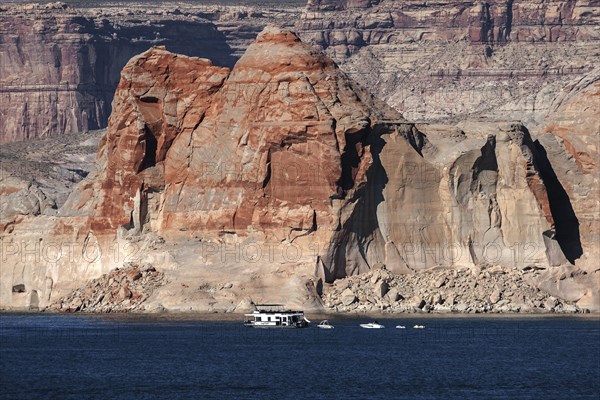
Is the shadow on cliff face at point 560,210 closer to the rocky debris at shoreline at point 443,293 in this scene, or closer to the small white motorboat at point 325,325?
the rocky debris at shoreline at point 443,293

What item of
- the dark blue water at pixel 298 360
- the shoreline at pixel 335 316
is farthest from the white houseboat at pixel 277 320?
the shoreline at pixel 335 316

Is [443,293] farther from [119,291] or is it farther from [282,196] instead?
[119,291]

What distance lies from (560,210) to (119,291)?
93.9 feet

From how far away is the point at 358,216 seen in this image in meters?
144

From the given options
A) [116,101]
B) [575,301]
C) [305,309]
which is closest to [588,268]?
[575,301]

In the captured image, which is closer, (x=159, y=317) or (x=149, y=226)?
(x=159, y=317)

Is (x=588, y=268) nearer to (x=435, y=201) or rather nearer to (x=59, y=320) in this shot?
(x=435, y=201)

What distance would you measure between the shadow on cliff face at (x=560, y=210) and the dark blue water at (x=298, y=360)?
12049 mm

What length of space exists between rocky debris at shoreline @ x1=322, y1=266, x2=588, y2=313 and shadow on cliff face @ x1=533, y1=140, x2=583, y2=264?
7.42 m

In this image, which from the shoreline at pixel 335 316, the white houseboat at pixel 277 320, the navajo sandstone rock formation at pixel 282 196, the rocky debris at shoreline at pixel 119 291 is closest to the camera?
the white houseboat at pixel 277 320

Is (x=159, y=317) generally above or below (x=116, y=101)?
below

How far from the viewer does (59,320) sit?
141 metres

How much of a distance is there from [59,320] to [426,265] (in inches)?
880

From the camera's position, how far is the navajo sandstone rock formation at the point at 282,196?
142 m
